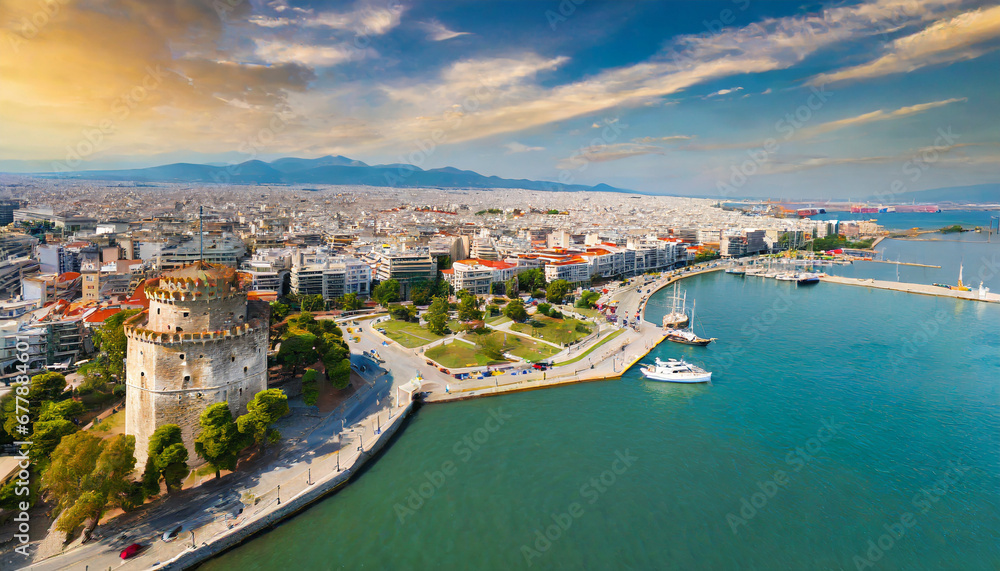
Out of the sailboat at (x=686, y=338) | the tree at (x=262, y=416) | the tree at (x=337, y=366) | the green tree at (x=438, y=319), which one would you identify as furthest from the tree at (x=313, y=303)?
the sailboat at (x=686, y=338)

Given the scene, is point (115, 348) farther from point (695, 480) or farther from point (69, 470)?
point (695, 480)

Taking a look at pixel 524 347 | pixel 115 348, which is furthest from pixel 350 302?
pixel 115 348

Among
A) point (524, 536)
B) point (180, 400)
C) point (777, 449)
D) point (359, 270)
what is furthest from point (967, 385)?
point (359, 270)

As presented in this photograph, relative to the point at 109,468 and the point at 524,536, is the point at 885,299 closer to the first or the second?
the point at 524,536

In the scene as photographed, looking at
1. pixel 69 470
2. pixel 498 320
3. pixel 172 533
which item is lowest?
pixel 172 533

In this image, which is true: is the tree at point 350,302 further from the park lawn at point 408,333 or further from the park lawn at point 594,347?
the park lawn at point 594,347

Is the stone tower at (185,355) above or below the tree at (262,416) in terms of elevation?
above

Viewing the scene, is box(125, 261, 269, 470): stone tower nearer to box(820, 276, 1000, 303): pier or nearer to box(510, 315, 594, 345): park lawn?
box(510, 315, 594, 345): park lawn
